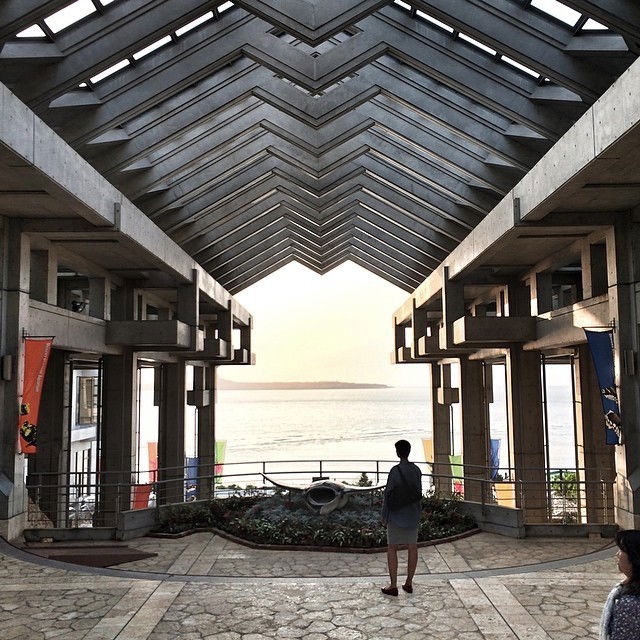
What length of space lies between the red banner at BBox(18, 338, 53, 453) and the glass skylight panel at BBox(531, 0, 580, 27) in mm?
10799

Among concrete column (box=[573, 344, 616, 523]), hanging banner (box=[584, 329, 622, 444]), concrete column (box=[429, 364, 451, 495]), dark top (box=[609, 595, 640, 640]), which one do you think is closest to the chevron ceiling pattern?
hanging banner (box=[584, 329, 622, 444])

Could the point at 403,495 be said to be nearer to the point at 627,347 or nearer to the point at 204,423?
the point at 627,347

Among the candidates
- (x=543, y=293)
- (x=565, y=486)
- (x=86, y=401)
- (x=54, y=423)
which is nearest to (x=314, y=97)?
(x=543, y=293)

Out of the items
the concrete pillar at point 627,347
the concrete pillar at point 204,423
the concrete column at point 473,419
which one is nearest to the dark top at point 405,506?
the concrete pillar at point 627,347

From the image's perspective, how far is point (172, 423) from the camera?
2758cm

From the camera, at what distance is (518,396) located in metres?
20.1

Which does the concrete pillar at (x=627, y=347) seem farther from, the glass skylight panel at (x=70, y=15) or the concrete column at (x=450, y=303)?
the glass skylight panel at (x=70, y=15)

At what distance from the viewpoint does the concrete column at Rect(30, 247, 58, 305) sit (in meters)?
15.2

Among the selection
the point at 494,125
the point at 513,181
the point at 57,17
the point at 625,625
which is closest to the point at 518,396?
the point at 513,181

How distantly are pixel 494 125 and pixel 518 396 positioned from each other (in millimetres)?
9047

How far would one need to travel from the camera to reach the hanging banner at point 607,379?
12258mm

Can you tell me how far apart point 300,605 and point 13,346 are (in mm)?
8065

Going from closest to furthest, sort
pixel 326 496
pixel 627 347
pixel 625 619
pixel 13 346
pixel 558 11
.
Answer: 1. pixel 625 619
2. pixel 558 11
3. pixel 627 347
4. pixel 13 346
5. pixel 326 496

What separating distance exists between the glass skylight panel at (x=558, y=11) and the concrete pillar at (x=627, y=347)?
3635 millimetres
